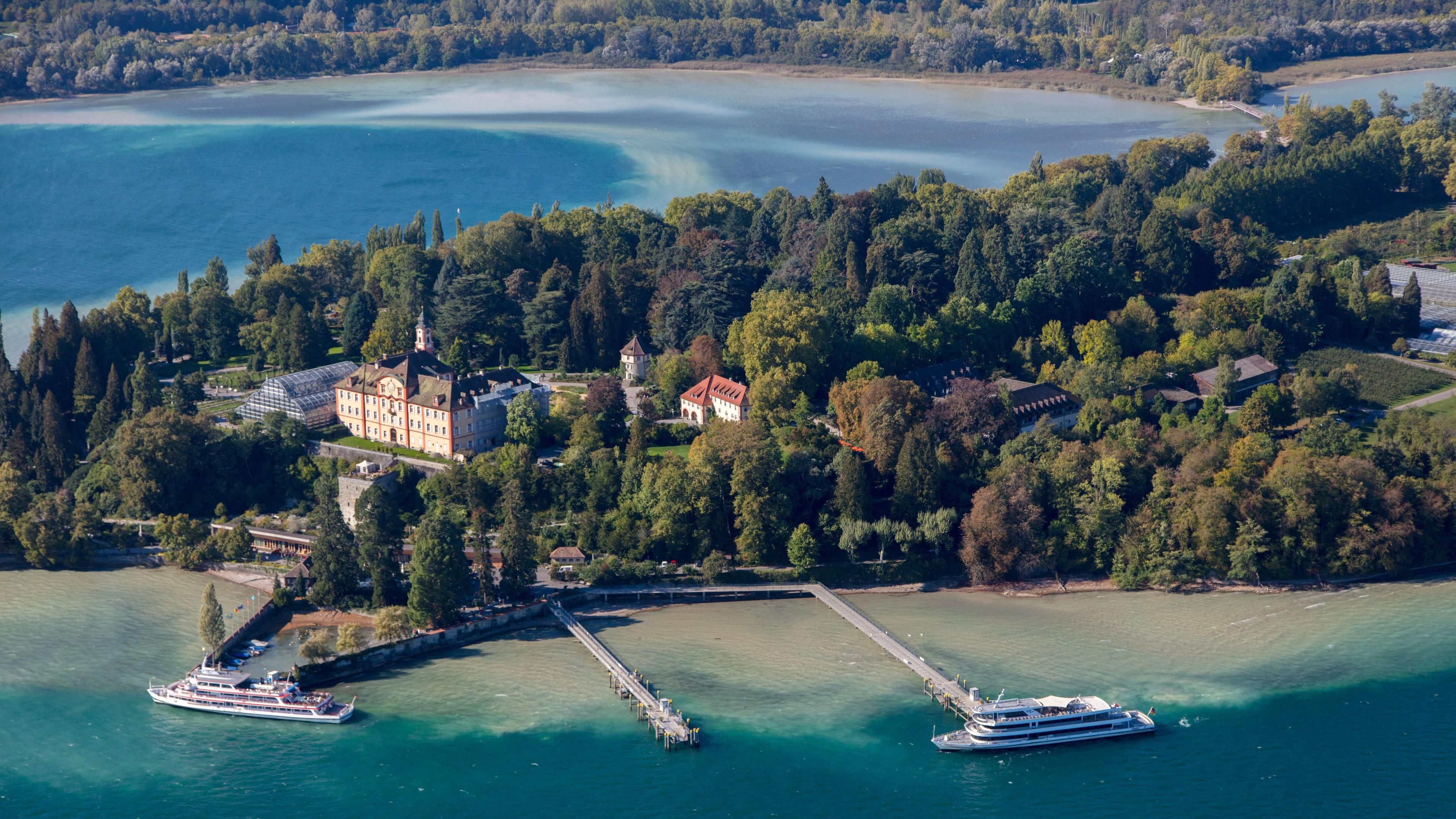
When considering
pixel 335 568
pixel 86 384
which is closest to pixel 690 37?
pixel 86 384

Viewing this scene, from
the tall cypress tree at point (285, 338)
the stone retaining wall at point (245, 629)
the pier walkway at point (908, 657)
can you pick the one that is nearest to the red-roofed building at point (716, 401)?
the pier walkway at point (908, 657)

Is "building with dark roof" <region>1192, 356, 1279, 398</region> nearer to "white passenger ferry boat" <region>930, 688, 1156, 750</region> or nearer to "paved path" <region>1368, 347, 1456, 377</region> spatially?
"paved path" <region>1368, 347, 1456, 377</region>

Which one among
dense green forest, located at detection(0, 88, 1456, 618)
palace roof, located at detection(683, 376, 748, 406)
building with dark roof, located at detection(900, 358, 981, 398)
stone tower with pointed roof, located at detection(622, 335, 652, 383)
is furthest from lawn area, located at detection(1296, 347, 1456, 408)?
stone tower with pointed roof, located at detection(622, 335, 652, 383)

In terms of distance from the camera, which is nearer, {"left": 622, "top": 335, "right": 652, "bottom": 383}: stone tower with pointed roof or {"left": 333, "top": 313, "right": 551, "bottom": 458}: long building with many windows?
{"left": 333, "top": 313, "right": 551, "bottom": 458}: long building with many windows

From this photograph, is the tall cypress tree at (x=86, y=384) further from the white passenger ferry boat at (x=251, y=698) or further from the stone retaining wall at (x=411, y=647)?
the stone retaining wall at (x=411, y=647)

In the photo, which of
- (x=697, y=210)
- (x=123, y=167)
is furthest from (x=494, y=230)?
(x=123, y=167)
